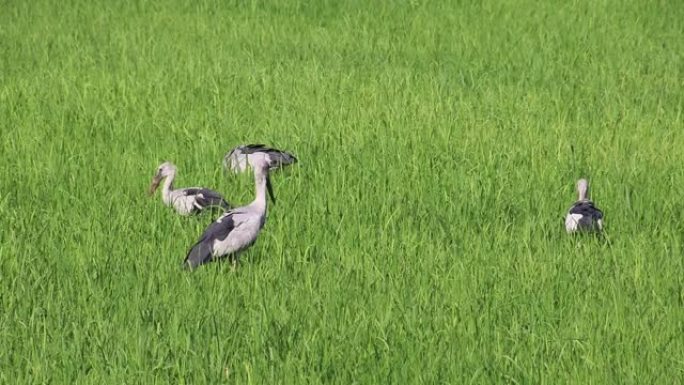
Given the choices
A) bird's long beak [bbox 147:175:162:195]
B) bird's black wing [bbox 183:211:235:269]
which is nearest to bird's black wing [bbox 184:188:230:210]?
bird's long beak [bbox 147:175:162:195]

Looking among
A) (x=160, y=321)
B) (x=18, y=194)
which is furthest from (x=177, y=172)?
(x=160, y=321)

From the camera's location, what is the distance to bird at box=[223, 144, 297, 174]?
8.27 meters

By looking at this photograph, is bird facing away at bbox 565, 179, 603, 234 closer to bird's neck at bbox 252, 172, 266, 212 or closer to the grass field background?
the grass field background

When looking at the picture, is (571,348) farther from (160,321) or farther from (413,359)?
(160,321)

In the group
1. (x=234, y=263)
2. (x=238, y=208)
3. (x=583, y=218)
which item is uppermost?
(x=238, y=208)

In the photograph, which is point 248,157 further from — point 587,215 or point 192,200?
point 587,215

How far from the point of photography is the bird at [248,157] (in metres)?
A: 8.27

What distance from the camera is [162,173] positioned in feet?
27.0

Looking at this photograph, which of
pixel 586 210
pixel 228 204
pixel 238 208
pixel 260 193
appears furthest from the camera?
pixel 228 204

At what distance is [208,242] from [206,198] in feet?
3.24

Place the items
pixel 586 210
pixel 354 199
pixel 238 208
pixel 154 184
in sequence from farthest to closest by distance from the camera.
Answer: pixel 154 184
pixel 354 199
pixel 586 210
pixel 238 208

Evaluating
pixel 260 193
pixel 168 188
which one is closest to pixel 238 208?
pixel 260 193

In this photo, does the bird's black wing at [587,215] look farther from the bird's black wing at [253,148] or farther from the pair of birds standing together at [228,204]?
the bird's black wing at [253,148]

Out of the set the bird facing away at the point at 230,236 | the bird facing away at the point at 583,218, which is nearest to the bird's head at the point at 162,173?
the bird facing away at the point at 230,236
